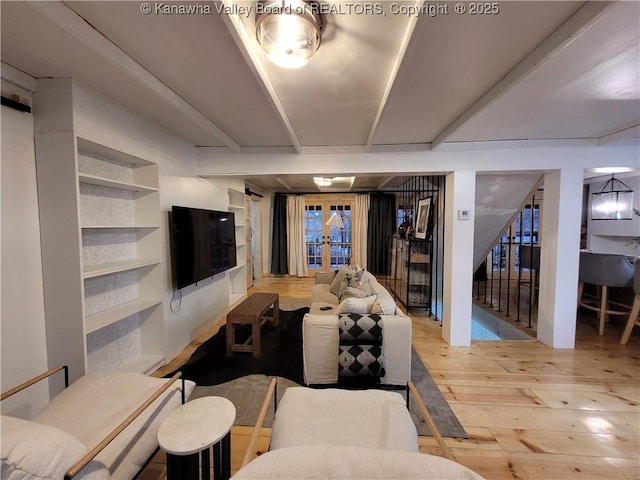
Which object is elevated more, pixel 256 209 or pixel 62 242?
pixel 256 209

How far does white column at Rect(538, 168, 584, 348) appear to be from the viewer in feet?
9.28

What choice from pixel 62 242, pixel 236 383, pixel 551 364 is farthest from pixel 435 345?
pixel 62 242

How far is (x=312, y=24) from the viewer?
1174 millimetres

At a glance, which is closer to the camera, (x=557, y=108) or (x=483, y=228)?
(x=557, y=108)

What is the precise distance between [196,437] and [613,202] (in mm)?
7427

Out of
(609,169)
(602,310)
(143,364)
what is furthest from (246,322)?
(602,310)

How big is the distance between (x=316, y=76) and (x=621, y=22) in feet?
4.71

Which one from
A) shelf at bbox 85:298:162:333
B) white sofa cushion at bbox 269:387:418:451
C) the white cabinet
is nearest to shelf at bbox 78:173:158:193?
the white cabinet

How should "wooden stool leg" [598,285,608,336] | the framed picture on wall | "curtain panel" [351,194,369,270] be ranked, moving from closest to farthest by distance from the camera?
1. "wooden stool leg" [598,285,608,336]
2. the framed picture on wall
3. "curtain panel" [351,194,369,270]

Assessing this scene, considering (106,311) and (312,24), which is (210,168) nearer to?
(106,311)

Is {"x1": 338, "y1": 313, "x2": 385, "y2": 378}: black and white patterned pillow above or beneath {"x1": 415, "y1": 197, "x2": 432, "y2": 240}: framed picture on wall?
beneath

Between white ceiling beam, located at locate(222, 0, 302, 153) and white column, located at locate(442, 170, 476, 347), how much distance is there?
2035 mm

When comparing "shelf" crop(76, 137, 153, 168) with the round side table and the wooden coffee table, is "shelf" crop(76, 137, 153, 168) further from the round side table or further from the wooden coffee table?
the round side table

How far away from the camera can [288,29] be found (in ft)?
3.86
